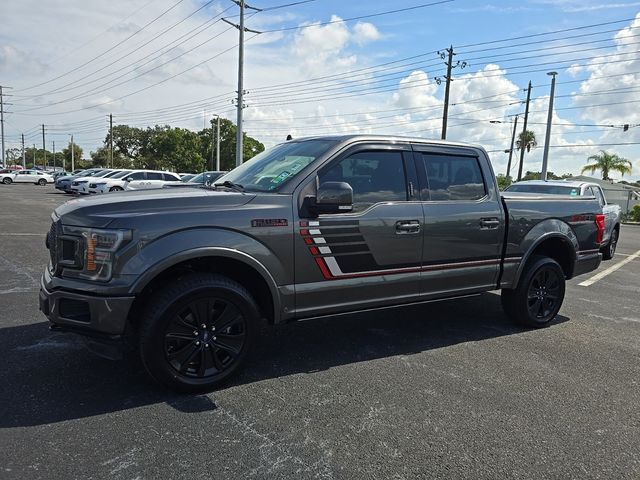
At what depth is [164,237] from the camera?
343 centimetres

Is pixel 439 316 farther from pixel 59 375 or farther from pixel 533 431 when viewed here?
pixel 59 375

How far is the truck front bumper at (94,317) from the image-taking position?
329cm

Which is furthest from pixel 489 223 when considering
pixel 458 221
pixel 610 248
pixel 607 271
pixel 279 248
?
pixel 610 248

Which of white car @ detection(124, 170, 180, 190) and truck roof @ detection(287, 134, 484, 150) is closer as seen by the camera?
truck roof @ detection(287, 134, 484, 150)

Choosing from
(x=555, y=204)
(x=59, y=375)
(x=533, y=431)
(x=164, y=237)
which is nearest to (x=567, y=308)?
(x=555, y=204)

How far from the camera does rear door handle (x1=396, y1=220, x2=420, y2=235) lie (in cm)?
435

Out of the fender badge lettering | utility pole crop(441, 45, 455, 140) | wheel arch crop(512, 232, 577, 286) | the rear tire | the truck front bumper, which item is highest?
utility pole crop(441, 45, 455, 140)

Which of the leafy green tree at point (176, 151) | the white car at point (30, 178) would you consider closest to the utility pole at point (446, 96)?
the white car at point (30, 178)

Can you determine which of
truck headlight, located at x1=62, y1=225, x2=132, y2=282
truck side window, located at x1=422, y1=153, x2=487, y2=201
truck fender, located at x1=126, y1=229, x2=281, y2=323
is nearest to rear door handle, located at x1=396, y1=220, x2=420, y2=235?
truck side window, located at x1=422, y1=153, x2=487, y2=201

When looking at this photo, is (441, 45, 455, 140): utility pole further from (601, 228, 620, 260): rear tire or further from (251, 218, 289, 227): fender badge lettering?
(251, 218, 289, 227): fender badge lettering

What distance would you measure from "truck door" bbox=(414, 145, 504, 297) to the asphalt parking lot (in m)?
0.66

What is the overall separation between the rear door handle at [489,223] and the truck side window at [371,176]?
0.99m

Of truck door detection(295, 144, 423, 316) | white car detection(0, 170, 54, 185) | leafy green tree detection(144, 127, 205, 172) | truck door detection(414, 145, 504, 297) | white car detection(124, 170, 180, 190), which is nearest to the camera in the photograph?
truck door detection(295, 144, 423, 316)

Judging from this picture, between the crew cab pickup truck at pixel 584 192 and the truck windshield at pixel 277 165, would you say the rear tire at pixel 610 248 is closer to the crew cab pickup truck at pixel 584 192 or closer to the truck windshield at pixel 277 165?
the crew cab pickup truck at pixel 584 192
